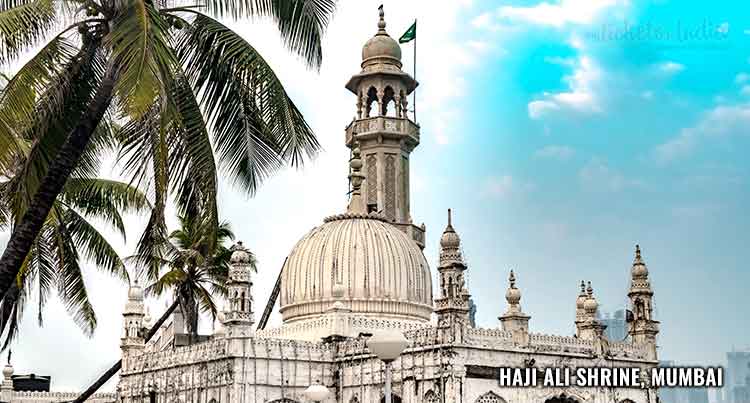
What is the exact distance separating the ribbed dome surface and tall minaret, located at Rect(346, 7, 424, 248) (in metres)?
10.3

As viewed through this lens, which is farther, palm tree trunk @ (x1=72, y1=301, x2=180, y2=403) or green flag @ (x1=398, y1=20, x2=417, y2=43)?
green flag @ (x1=398, y1=20, x2=417, y2=43)

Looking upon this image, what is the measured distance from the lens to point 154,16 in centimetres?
1889

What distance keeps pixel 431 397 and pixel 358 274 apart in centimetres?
820

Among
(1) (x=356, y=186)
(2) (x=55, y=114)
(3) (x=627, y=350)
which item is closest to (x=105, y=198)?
(2) (x=55, y=114)

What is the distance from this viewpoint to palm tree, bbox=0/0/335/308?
1905 cm

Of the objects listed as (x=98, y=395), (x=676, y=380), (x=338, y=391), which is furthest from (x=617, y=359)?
(x=98, y=395)

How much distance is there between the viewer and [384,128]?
5509 centimetres

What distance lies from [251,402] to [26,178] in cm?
1869

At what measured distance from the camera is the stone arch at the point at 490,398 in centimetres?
3503

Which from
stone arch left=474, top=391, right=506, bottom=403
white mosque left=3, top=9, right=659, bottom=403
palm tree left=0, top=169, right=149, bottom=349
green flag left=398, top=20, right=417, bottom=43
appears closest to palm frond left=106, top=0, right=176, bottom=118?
palm tree left=0, top=169, right=149, bottom=349

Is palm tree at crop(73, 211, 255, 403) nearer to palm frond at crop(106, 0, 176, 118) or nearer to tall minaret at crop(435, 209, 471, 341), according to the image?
tall minaret at crop(435, 209, 471, 341)

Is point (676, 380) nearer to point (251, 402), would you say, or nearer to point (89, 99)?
point (251, 402)

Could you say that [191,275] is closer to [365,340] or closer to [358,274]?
[358,274]

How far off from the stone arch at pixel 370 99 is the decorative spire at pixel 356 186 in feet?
26.0
